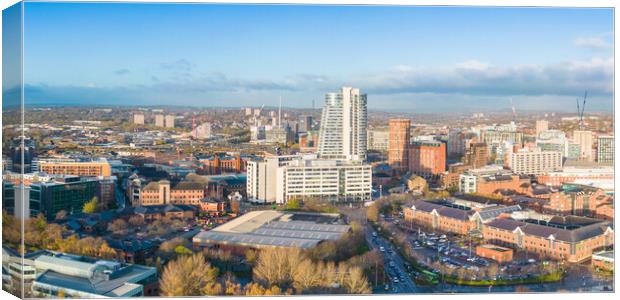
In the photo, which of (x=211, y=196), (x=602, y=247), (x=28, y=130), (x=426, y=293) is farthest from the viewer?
(x=211, y=196)

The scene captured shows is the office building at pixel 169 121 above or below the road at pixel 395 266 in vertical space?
above

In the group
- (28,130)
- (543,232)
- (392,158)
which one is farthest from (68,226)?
(392,158)

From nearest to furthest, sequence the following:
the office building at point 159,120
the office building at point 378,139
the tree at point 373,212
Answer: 1. the tree at point 373,212
2. the office building at point 159,120
3. the office building at point 378,139

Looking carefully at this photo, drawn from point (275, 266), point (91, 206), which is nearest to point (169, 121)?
point (91, 206)

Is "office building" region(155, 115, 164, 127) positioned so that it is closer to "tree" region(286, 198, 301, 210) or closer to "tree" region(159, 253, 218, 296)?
"tree" region(286, 198, 301, 210)

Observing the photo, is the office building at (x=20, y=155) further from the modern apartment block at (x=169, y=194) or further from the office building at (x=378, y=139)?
the office building at (x=378, y=139)

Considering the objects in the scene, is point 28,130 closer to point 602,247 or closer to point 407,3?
point 407,3

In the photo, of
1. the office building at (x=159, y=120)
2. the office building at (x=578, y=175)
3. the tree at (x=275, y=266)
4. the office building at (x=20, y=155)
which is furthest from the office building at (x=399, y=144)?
the office building at (x=20, y=155)
